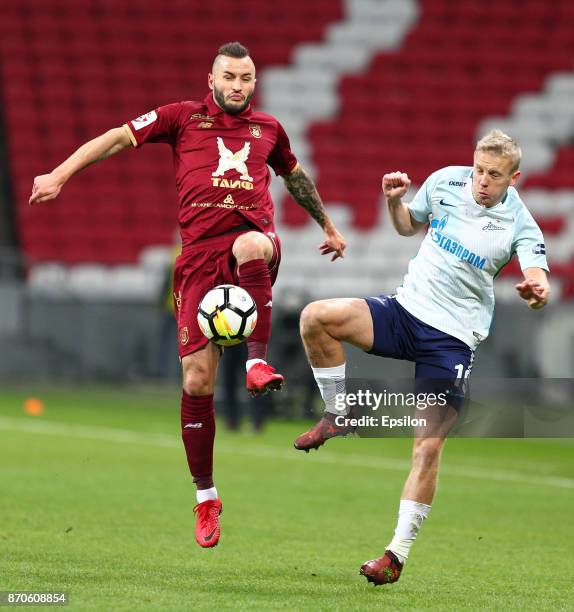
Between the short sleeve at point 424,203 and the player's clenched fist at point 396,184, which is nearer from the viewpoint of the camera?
the player's clenched fist at point 396,184

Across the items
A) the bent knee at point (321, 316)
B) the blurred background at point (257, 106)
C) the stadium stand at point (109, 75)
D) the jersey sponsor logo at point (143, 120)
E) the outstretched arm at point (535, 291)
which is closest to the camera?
the outstretched arm at point (535, 291)

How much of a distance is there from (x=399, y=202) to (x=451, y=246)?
34 cm

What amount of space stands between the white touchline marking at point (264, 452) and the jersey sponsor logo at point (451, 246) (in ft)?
16.6

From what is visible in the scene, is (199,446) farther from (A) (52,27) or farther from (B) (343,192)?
(A) (52,27)

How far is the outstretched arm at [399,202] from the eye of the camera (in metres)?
6.28

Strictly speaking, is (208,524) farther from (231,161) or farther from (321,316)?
(231,161)

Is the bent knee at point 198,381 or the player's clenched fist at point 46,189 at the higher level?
the player's clenched fist at point 46,189

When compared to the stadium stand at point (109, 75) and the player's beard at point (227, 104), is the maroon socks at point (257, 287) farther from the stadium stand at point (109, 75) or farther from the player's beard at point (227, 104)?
the stadium stand at point (109, 75)

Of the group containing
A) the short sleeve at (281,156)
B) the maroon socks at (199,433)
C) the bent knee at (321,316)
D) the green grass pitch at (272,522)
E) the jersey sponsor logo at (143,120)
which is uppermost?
the jersey sponsor logo at (143,120)

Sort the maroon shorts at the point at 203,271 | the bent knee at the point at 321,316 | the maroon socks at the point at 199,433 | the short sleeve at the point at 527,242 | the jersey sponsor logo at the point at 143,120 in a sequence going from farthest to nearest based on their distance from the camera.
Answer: the maroon socks at the point at 199,433 → the maroon shorts at the point at 203,271 → the jersey sponsor logo at the point at 143,120 → the bent knee at the point at 321,316 → the short sleeve at the point at 527,242

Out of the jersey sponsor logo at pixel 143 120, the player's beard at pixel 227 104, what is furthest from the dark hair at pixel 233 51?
the jersey sponsor logo at pixel 143 120

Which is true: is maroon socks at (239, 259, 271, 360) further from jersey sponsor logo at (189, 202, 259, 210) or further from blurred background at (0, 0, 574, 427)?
blurred background at (0, 0, 574, 427)

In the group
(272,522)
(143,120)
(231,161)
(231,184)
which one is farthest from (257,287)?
(272,522)

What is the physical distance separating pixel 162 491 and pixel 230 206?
3.80m
